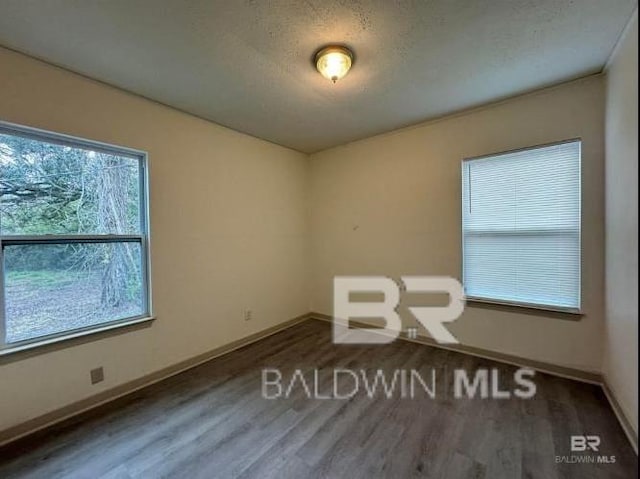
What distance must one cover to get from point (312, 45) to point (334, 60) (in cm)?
18

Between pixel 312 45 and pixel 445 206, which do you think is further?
pixel 445 206

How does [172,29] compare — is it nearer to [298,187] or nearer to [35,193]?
[35,193]

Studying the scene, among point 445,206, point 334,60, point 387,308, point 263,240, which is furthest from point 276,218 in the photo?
point 334,60

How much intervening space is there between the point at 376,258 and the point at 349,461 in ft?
7.97

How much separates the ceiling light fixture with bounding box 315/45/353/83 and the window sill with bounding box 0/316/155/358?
2.59 m

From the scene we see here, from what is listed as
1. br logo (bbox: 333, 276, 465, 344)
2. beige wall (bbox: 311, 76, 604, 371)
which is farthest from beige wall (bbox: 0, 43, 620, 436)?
br logo (bbox: 333, 276, 465, 344)

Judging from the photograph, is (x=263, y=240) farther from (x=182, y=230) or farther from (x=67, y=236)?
(x=67, y=236)

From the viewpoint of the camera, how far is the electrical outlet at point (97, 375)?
7.21 ft

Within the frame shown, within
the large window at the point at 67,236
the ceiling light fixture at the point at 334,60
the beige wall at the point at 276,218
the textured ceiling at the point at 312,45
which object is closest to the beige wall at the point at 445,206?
the beige wall at the point at 276,218

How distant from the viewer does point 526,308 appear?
2.66m

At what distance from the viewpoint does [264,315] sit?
12.2 ft

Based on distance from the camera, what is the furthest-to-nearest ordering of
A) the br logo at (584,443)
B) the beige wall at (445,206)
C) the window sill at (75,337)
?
the beige wall at (445,206)
the window sill at (75,337)
the br logo at (584,443)

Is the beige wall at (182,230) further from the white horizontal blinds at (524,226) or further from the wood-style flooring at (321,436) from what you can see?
the white horizontal blinds at (524,226)

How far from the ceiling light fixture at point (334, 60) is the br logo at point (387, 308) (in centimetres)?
238
